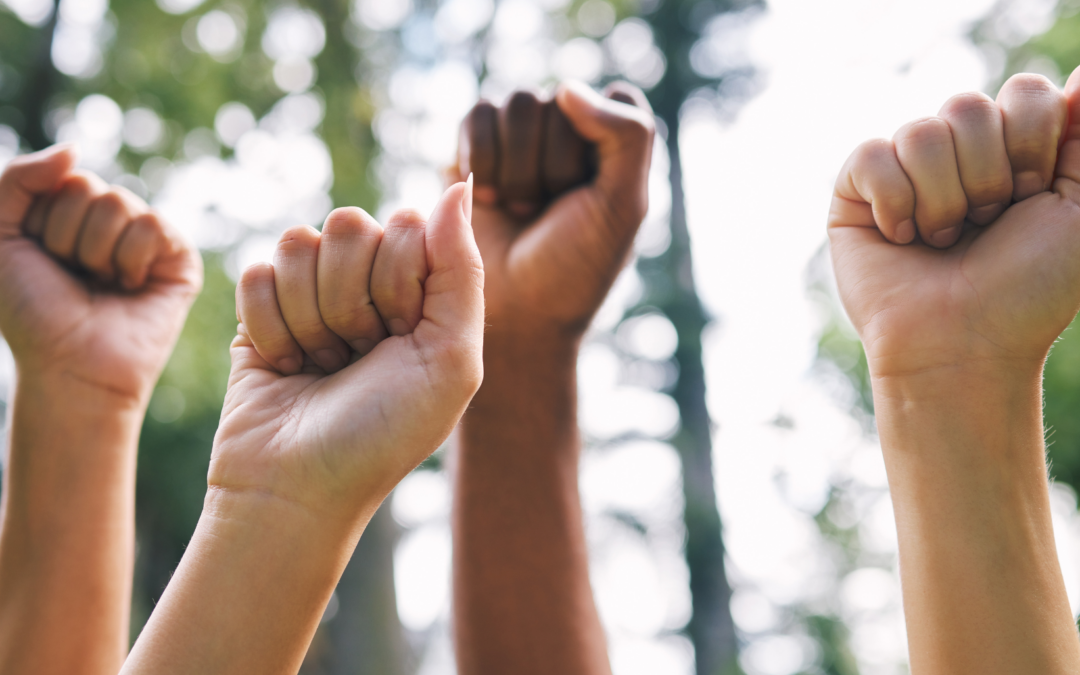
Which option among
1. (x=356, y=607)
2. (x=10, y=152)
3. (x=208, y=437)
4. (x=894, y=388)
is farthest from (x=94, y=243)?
(x=208, y=437)

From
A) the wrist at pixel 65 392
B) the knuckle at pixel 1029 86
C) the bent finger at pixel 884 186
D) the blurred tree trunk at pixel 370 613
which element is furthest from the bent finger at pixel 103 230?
the blurred tree trunk at pixel 370 613

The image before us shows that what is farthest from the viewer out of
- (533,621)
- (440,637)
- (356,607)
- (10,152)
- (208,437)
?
(440,637)

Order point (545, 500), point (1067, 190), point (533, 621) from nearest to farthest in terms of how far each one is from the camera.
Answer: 1. point (1067, 190)
2. point (533, 621)
3. point (545, 500)

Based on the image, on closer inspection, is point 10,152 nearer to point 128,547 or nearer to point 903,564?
point 128,547

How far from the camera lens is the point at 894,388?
42.2 inches

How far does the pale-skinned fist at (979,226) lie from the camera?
1.02 m

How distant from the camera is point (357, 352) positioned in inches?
42.1

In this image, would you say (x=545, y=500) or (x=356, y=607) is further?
(x=356, y=607)

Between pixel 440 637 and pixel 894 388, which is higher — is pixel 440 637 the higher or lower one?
the lower one

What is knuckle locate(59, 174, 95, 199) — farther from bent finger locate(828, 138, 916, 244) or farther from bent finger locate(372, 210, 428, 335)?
bent finger locate(828, 138, 916, 244)

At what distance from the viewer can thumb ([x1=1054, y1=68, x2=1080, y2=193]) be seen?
3.50 ft

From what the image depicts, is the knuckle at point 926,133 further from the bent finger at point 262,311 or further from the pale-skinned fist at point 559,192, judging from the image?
the bent finger at point 262,311

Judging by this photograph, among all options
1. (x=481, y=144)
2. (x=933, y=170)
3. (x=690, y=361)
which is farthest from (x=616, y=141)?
(x=690, y=361)

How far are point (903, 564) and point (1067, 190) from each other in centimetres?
63
